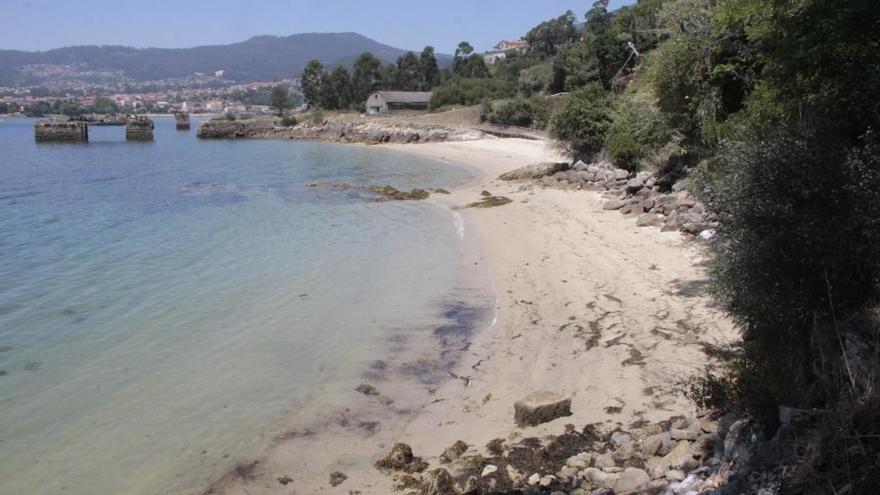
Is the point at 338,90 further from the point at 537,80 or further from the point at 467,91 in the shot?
the point at 537,80

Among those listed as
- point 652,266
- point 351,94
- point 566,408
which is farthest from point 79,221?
point 351,94

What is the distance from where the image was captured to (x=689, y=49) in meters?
18.8

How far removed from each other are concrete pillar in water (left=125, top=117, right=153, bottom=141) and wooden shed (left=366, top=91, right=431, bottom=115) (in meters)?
32.8

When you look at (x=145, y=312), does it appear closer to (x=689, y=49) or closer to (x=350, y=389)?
(x=350, y=389)

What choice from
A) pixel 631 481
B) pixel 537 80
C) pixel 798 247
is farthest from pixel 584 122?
pixel 537 80

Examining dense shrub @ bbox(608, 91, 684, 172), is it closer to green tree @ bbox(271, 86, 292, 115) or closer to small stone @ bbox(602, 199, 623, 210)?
small stone @ bbox(602, 199, 623, 210)

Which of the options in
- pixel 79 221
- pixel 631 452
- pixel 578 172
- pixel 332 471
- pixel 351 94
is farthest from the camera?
pixel 351 94

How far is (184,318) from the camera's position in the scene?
1335 centimetres

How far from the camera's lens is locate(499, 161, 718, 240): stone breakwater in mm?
17750

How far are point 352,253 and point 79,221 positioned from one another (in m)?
13.1

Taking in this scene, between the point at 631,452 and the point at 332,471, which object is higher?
the point at 631,452

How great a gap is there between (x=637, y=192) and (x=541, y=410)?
16391mm

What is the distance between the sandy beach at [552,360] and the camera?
→ 807cm

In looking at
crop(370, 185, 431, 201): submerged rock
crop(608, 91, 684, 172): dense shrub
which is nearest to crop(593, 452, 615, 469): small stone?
crop(608, 91, 684, 172): dense shrub
